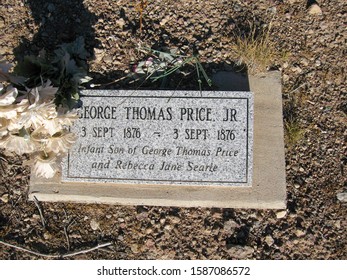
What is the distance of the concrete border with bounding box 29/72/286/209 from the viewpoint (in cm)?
357

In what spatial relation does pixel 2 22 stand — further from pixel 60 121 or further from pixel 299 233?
pixel 299 233

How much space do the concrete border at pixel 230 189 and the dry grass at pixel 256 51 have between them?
291mm

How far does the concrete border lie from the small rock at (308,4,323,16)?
911 millimetres

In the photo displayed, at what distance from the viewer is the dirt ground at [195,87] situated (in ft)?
12.0

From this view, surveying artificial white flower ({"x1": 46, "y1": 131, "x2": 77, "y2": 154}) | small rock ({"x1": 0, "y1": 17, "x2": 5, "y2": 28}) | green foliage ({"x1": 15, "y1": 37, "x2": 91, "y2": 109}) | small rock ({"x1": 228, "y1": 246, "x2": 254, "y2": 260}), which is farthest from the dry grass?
small rock ({"x1": 0, "y1": 17, "x2": 5, "y2": 28})

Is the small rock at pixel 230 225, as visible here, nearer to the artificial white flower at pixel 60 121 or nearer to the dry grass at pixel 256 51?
the dry grass at pixel 256 51

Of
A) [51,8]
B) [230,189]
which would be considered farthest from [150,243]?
[51,8]

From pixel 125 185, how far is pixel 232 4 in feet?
6.25

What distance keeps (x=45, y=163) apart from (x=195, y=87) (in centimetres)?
142

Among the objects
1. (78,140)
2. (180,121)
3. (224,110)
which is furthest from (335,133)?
(78,140)

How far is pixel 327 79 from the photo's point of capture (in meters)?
3.88

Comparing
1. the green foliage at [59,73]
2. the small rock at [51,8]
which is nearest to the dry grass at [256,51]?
the green foliage at [59,73]

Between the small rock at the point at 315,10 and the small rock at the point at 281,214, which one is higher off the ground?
the small rock at the point at 315,10

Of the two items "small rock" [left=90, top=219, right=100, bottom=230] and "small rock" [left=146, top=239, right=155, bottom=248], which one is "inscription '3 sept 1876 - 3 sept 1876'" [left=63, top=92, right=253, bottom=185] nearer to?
"small rock" [left=90, top=219, right=100, bottom=230]
